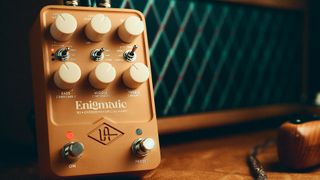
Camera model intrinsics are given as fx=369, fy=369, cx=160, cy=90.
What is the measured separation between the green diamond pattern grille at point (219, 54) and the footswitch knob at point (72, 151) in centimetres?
38

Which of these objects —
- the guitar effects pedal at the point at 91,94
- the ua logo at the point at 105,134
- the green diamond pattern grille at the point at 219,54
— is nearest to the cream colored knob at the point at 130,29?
the guitar effects pedal at the point at 91,94

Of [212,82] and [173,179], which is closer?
[173,179]

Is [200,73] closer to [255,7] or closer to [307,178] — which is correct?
[255,7]

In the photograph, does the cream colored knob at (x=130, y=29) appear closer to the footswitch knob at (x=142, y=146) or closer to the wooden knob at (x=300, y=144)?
the footswitch knob at (x=142, y=146)

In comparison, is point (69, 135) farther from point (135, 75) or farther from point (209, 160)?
point (209, 160)

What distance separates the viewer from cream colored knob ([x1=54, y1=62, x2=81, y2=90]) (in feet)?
1.71

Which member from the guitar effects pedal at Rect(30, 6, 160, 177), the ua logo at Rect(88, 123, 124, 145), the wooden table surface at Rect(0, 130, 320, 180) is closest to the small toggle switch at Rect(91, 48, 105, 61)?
the guitar effects pedal at Rect(30, 6, 160, 177)

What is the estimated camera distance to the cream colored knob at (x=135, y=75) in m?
0.56

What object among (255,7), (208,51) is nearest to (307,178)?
(208,51)

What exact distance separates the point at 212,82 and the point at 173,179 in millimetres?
427

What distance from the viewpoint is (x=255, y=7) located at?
102cm

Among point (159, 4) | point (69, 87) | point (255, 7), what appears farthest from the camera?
point (255, 7)

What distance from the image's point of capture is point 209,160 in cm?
72

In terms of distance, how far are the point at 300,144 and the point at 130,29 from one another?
33cm
